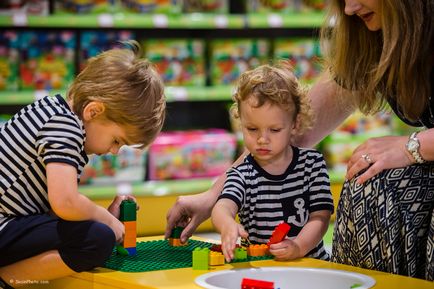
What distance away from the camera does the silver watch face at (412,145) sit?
221 cm

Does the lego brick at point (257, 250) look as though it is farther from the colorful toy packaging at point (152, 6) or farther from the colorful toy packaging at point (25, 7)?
the colorful toy packaging at point (152, 6)

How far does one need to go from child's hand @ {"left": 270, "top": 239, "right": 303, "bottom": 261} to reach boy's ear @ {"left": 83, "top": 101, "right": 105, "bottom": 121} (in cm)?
54

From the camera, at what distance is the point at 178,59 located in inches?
209

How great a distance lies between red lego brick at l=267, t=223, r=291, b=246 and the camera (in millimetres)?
2239

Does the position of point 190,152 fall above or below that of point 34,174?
below

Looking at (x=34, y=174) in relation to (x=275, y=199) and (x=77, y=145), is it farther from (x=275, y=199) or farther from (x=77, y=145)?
(x=275, y=199)

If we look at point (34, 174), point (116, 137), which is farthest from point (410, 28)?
point (34, 174)

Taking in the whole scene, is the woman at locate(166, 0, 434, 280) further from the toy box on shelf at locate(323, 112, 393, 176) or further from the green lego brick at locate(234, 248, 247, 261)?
the toy box on shelf at locate(323, 112, 393, 176)

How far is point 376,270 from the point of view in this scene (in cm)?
222

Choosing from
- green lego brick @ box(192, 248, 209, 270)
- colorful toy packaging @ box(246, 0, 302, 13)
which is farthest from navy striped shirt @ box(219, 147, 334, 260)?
colorful toy packaging @ box(246, 0, 302, 13)

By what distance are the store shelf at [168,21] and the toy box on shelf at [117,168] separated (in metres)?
0.68

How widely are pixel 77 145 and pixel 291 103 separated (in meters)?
0.58

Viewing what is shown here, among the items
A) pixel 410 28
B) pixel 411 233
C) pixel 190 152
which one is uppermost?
pixel 410 28

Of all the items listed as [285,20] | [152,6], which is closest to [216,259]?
[152,6]
